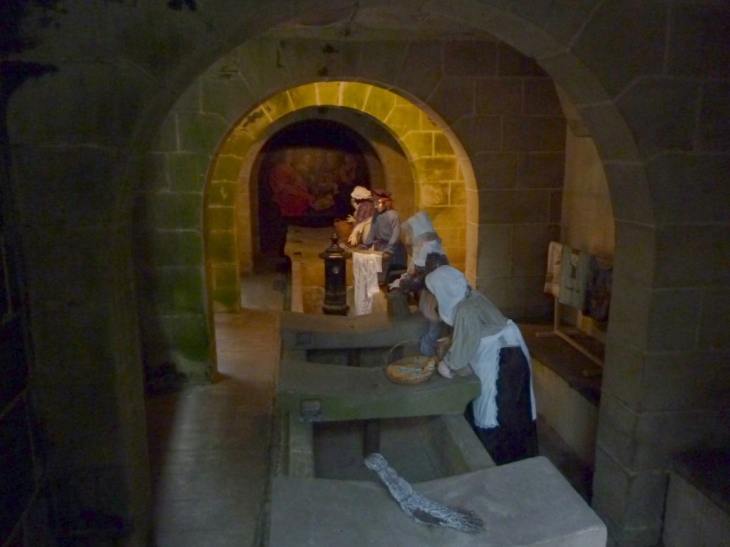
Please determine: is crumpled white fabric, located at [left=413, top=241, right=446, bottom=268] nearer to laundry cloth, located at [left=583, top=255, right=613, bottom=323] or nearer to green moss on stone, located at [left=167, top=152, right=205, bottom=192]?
laundry cloth, located at [left=583, top=255, right=613, bottom=323]

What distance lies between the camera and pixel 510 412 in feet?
12.1

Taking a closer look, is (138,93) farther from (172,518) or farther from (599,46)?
(172,518)

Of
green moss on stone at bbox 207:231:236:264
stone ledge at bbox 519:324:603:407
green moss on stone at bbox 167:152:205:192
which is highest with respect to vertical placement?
green moss on stone at bbox 167:152:205:192

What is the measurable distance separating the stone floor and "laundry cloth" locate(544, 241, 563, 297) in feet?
3.72

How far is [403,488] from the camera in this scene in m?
2.48

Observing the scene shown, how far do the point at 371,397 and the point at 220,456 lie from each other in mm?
1416

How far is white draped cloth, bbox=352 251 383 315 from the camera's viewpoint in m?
6.95

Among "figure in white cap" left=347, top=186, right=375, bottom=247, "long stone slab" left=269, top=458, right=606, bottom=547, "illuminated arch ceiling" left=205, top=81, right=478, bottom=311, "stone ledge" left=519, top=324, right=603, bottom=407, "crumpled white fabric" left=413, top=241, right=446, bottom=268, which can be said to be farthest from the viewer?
"figure in white cap" left=347, top=186, right=375, bottom=247

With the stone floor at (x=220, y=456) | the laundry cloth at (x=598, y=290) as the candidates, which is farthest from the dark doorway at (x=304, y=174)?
the laundry cloth at (x=598, y=290)

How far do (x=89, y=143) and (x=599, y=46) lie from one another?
2268mm

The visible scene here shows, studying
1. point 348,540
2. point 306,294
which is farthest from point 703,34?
point 306,294

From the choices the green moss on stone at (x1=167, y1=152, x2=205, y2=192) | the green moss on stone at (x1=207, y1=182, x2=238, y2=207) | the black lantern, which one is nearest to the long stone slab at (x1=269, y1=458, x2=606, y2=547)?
the green moss on stone at (x1=167, y1=152, x2=205, y2=192)

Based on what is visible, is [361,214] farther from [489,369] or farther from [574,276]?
[489,369]

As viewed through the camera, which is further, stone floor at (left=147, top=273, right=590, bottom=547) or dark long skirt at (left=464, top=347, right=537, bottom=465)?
dark long skirt at (left=464, top=347, right=537, bottom=465)
